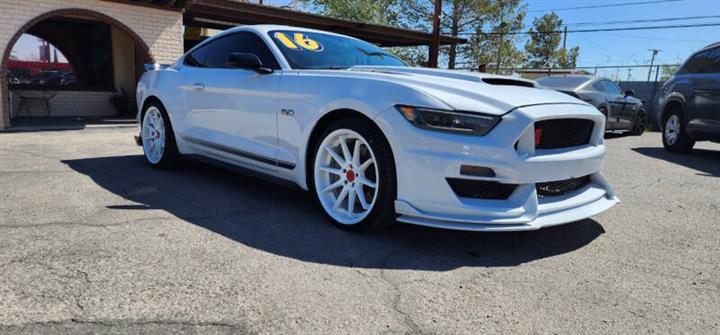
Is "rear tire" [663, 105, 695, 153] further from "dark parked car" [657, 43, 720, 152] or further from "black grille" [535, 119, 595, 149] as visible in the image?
"black grille" [535, 119, 595, 149]

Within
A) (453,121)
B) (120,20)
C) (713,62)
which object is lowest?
(453,121)

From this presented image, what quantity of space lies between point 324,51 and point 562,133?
2.08 m

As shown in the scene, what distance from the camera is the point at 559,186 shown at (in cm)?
350

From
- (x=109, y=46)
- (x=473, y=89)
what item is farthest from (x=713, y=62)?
(x=109, y=46)

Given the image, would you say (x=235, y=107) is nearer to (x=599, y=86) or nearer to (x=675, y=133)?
(x=675, y=133)

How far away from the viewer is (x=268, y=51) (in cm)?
439

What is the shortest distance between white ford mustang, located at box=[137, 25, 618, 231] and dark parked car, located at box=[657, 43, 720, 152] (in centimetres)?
524

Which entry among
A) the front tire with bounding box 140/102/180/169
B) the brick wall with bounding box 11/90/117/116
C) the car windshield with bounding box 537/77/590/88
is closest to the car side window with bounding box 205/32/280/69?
the front tire with bounding box 140/102/180/169

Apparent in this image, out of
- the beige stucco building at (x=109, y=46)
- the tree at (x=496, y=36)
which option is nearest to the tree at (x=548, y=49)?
the tree at (x=496, y=36)

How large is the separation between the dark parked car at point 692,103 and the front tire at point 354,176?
258 inches

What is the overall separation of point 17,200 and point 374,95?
3018mm

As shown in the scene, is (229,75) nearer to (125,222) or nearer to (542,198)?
(125,222)

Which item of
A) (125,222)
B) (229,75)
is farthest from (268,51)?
(125,222)

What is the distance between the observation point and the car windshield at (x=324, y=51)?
168 inches
